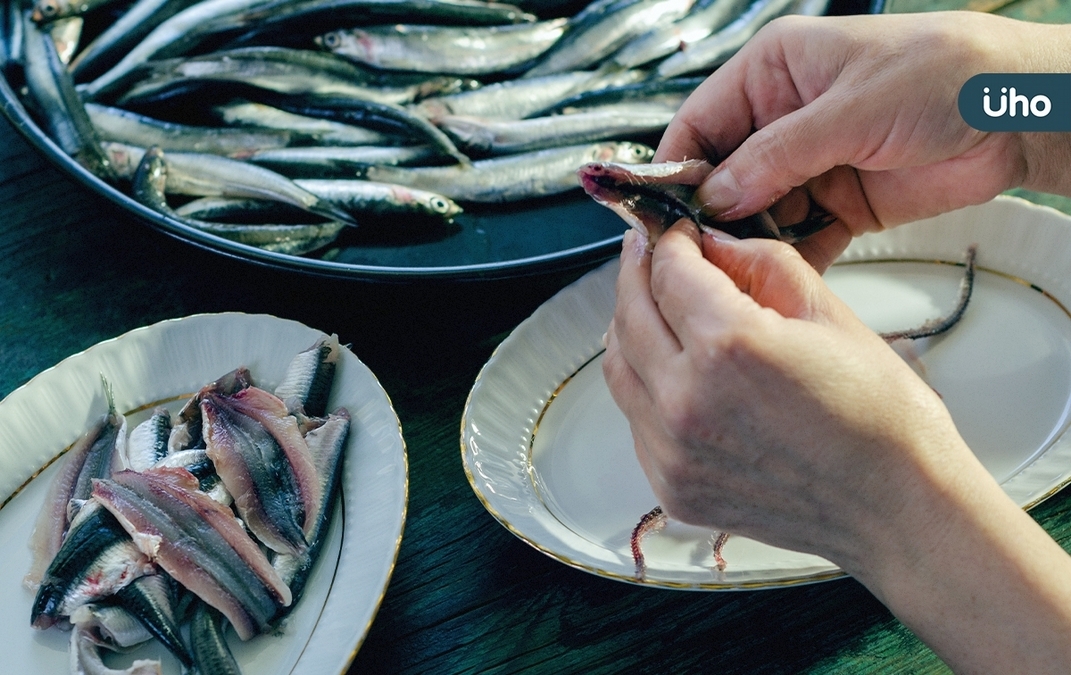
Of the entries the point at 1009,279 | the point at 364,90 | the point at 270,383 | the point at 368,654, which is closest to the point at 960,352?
the point at 1009,279


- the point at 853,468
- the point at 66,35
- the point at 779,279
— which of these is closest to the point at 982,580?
the point at 853,468

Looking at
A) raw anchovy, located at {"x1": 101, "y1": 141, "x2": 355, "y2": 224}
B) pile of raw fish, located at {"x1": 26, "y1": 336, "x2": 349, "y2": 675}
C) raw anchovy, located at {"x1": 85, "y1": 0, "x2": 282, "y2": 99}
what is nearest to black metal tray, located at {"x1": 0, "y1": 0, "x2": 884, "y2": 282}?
raw anchovy, located at {"x1": 101, "y1": 141, "x2": 355, "y2": 224}

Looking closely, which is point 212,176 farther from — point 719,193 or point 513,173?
point 719,193

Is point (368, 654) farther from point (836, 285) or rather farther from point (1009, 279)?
point (1009, 279)

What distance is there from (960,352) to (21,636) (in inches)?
60.8

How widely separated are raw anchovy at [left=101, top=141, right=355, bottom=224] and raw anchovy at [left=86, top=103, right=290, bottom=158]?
2.4 inches

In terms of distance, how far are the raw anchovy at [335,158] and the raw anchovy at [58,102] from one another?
1.21 ft

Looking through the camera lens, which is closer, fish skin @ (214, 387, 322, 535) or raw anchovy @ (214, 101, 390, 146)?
fish skin @ (214, 387, 322, 535)

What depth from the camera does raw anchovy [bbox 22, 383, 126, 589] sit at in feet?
4.14

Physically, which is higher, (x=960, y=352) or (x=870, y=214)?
(x=870, y=214)

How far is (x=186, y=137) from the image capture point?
6.54 feet

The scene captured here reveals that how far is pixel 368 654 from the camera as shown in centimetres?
120

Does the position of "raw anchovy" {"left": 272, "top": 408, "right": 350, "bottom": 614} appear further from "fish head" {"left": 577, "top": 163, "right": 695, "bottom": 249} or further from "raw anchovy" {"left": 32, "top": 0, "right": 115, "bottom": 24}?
"raw anchovy" {"left": 32, "top": 0, "right": 115, "bottom": 24}

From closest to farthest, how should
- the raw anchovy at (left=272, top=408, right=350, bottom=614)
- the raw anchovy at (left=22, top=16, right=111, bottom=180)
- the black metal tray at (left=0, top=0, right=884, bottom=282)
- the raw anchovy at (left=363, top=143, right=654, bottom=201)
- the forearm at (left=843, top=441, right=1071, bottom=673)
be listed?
the forearm at (left=843, top=441, right=1071, bottom=673) → the raw anchovy at (left=272, top=408, right=350, bottom=614) → the black metal tray at (left=0, top=0, right=884, bottom=282) → the raw anchovy at (left=363, top=143, right=654, bottom=201) → the raw anchovy at (left=22, top=16, right=111, bottom=180)
